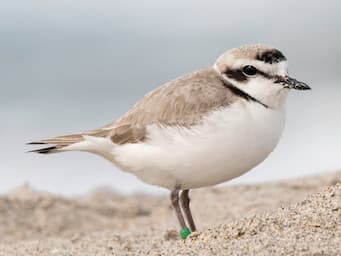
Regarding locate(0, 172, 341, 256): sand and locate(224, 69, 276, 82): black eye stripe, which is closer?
locate(0, 172, 341, 256): sand

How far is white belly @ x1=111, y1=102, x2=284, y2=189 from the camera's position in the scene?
541 cm

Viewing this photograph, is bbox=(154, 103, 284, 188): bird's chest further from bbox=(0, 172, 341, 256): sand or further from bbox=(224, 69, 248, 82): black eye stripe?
bbox=(0, 172, 341, 256): sand

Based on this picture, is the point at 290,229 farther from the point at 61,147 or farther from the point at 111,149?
the point at 61,147

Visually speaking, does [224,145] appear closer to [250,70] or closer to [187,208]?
[250,70]

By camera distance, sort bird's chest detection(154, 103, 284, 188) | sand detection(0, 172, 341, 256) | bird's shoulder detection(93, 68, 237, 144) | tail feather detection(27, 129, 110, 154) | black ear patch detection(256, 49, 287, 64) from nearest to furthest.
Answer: sand detection(0, 172, 341, 256) < bird's chest detection(154, 103, 284, 188) < bird's shoulder detection(93, 68, 237, 144) < black ear patch detection(256, 49, 287, 64) < tail feather detection(27, 129, 110, 154)

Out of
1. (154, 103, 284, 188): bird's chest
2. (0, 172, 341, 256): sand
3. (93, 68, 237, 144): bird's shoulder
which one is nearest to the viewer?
(0, 172, 341, 256): sand

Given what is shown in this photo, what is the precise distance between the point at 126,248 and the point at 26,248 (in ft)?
3.10

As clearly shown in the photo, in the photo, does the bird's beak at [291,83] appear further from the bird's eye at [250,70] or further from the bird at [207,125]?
the bird's eye at [250,70]

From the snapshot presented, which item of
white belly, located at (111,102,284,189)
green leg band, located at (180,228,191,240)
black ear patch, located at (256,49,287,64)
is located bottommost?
green leg band, located at (180,228,191,240)

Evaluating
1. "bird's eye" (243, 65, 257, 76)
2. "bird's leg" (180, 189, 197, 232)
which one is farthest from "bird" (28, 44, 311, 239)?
"bird's leg" (180, 189, 197, 232)

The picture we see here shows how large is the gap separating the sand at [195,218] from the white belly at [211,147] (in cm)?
41

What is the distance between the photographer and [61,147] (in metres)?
6.09

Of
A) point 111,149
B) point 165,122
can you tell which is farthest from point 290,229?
point 111,149

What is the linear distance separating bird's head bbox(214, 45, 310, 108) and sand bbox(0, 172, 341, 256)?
0.78 m
